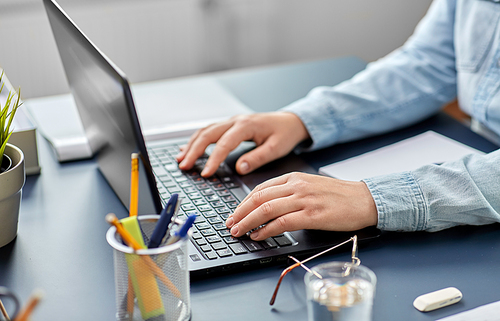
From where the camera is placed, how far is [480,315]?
55cm

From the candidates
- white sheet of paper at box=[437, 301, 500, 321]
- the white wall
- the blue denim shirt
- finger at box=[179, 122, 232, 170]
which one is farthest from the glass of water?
the white wall

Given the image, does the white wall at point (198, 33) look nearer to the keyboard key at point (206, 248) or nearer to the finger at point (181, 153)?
the finger at point (181, 153)

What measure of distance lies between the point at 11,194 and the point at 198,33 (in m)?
2.01

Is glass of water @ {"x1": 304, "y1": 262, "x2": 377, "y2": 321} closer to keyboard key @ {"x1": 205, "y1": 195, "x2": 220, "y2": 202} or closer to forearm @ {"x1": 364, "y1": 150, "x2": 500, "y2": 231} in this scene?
forearm @ {"x1": 364, "y1": 150, "x2": 500, "y2": 231}

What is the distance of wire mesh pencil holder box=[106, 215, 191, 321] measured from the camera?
495 millimetres

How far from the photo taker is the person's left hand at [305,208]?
0.67 meters

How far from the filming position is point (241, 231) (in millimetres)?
675

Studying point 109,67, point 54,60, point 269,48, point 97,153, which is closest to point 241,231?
point 109,67

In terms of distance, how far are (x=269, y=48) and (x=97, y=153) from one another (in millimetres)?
1948

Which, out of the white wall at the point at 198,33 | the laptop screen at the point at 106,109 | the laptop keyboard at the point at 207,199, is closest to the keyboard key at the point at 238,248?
the laptop keyboard at the point at 207,199

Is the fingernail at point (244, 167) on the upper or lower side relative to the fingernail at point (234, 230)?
lower

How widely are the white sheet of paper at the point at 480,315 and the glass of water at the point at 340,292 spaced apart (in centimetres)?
11

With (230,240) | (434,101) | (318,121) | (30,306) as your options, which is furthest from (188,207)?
(434,101)

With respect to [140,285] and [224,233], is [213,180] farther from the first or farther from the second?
[140,285]
